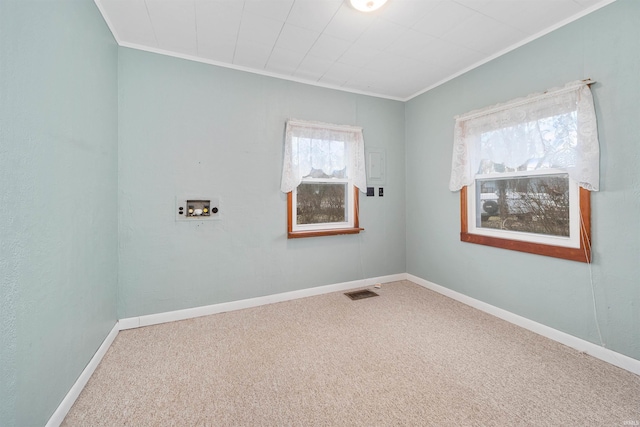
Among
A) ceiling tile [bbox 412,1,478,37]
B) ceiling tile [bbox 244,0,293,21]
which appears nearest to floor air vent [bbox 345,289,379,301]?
ceiling tile [bbox 412,1,478,37]

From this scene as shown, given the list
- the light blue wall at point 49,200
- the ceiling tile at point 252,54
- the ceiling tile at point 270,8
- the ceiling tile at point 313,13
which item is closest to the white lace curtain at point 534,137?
the ceiling tile at point 313,13

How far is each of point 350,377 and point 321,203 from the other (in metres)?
2.04

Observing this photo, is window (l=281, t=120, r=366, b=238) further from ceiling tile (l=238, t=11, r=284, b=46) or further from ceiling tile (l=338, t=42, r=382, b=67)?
ceiling tile (l=238, t=11, r=284, b=46)

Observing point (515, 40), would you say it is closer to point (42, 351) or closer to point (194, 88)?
point (194, 88)

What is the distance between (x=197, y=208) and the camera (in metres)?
2.62

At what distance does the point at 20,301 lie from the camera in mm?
1086

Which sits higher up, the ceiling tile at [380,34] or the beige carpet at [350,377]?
the ceiling tile at [380,34]

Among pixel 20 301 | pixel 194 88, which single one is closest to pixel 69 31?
pixel 194 88

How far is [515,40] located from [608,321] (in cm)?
248

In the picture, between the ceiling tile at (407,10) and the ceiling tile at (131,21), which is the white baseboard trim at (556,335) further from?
the ceiling tile at (131,21)

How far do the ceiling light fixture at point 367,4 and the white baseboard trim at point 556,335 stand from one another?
296cm

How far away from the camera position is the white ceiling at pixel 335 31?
1.91 metres

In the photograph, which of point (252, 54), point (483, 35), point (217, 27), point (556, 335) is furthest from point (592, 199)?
point (217, 27)

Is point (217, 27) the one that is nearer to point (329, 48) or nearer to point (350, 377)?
point (329, 48)
